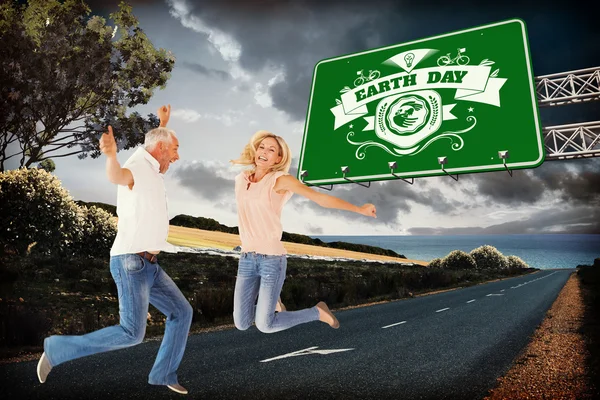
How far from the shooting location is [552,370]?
32.5 ft

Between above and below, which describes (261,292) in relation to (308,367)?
above

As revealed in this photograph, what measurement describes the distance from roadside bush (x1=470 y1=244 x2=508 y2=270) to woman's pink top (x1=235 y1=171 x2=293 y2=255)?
79204 mm

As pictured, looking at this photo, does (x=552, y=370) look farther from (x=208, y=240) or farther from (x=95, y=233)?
(x=208, y=240)

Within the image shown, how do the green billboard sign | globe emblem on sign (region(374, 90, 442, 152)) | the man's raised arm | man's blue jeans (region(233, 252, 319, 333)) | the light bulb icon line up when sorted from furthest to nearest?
1. the light bulb icon
2. globe emblem on sign (region(374, 90, 442, 152))
3. the green billboard sign
4. man's blue jeans (region(233, 252, 319, 333))
5. the man's raised arm

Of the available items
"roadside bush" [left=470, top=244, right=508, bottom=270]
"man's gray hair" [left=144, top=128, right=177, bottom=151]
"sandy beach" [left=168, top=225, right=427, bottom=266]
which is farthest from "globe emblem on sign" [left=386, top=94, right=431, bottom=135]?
"roadside bush" [left=470, top=244, right=508, bottom=270]

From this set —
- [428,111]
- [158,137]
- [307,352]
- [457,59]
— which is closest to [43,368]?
[158,137]

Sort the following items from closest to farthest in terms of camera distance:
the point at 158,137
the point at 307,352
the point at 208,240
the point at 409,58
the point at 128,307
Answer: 1. the point at 128,307
2. the point at 158,137
3. the point at 409,58
4. the point at 307,352
5. the point at 208,240

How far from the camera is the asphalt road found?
687 centimetres

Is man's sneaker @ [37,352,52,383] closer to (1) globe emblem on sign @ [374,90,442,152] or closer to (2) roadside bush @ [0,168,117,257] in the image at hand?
(1) globe emblem on sign @ [374,90,442,152]

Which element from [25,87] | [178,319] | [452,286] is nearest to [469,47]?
[178,319]

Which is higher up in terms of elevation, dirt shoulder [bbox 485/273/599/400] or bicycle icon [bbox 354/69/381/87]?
bicycle icon [bbox 354/69/381/87]

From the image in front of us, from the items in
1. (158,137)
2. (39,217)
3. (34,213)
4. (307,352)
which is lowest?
(307,352)

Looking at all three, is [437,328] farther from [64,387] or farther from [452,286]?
[452,286]

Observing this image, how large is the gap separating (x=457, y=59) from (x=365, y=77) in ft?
4.70
